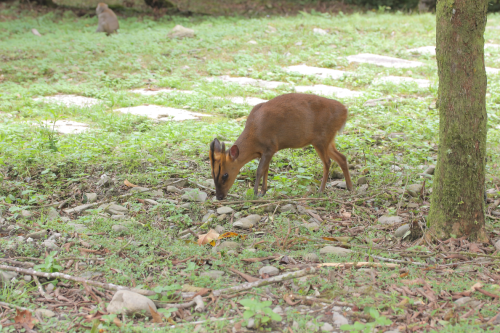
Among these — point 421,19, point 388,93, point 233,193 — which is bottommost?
point 233,193

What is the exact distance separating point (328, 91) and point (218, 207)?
16.4 ft

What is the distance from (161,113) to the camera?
847 cm

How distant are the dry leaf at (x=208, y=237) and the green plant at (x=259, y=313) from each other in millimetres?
1390

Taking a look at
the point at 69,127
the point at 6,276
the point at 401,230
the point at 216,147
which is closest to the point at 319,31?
the point at 69,127

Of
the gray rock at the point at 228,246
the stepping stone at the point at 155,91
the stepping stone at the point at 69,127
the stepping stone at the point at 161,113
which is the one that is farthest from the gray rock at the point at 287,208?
the stepping stone at the point at 155,91

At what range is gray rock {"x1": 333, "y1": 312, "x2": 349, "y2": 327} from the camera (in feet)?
10.0

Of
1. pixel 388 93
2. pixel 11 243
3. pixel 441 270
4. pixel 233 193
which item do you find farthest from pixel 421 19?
pixel 11 243

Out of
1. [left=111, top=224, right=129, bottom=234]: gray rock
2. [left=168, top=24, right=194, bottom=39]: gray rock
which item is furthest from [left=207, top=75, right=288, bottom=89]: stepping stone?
[left=111, top=224, right=129, bottom=234]: gray rock

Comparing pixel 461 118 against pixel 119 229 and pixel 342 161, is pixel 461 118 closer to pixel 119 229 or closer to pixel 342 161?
pixel 342 161

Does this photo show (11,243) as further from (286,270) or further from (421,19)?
(421,19)

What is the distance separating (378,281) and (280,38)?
11.3m

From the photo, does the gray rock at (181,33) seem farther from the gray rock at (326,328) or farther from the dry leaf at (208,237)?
the gray rock at (326,328)

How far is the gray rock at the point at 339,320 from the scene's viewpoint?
3.05 metres

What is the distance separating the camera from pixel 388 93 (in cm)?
950
